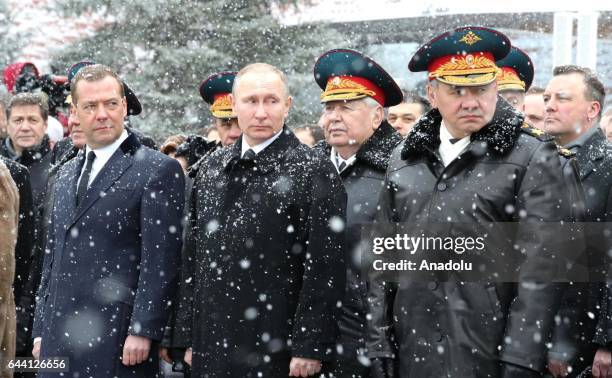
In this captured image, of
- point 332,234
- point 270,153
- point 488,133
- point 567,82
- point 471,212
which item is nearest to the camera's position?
point 471,212

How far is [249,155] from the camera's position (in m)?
5.12

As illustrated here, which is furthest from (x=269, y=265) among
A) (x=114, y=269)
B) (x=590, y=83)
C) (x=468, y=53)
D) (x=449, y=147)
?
(x=590, y=83)

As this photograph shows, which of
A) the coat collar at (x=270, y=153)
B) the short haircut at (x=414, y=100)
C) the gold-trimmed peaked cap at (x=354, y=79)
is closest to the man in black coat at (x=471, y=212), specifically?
the coat collar at (x=270, y=153)

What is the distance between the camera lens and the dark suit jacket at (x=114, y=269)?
522 cm

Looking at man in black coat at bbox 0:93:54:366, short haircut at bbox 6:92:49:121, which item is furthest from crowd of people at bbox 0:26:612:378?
short haircut at bbox 6:92:49:121

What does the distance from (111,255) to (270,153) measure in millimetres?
1034

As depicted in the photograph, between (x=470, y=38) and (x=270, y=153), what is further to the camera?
(x=270, y=153)

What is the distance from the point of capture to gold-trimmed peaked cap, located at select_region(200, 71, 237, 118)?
677 centimetres

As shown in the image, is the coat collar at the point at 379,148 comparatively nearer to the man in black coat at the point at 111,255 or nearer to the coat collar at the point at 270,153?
the coat collar at the point at 270,153

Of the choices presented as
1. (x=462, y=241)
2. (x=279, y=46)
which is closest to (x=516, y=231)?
(x=462, y=241)

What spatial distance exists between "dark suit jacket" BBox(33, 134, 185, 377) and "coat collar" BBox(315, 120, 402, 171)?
3.55 feet

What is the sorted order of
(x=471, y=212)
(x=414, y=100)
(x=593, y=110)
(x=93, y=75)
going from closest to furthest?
(x=471, y=212) < (x=93, y=75) < (x=593, y=110) < (x=414, y=100)

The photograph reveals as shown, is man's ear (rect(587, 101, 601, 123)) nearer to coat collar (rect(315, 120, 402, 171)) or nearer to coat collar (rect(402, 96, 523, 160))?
coat collar (rect(315, 120, 402, 171))

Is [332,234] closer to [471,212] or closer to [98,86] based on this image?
[471,212]
